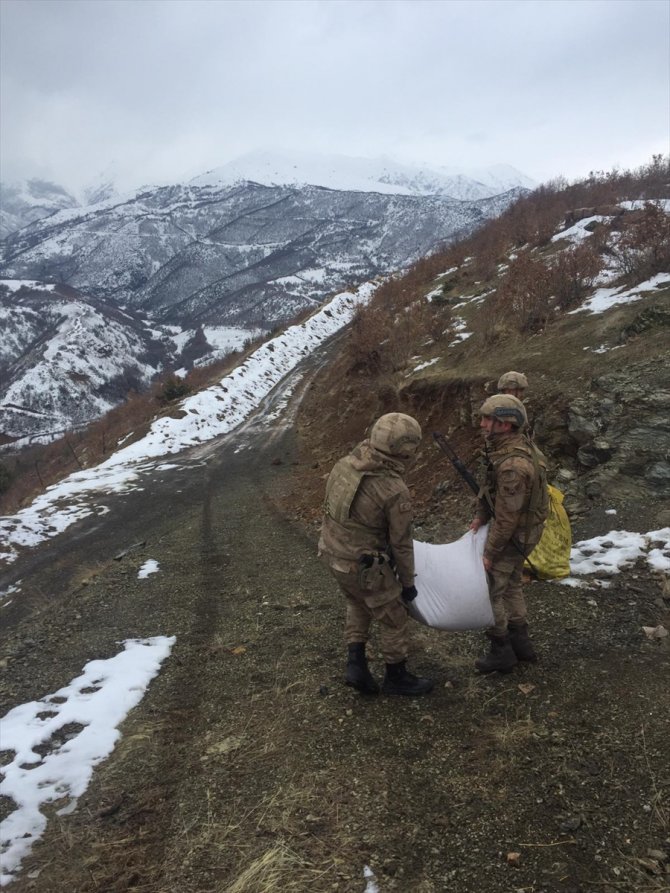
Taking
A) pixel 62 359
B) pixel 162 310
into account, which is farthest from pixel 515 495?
pixel 162 310

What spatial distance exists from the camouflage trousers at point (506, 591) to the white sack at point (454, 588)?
99 millimetres

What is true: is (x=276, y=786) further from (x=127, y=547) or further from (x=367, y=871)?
(x=127, y=547)

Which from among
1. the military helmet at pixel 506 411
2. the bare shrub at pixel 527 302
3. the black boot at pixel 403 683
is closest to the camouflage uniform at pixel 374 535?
the black boot at pixel 403 683

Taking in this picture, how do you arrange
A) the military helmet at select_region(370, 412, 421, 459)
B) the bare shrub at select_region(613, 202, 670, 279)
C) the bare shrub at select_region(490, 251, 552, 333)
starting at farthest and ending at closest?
1. the bare shrub at select_region(490, 251, 552, 333)
2. the bare shrub at select_region(613, 202, 670, 279)
3. the military helmet at select_region(370, 412, 421, 459)

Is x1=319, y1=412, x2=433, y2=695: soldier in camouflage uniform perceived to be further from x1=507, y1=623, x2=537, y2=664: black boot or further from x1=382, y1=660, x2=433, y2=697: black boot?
x1=507, y1=623, x2=537, y2=664: black boot

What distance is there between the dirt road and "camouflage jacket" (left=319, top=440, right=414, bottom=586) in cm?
115

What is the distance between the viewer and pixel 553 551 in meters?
4.78

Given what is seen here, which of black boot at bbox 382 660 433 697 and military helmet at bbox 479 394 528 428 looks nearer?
military helmet at bbox 479 394 528 428

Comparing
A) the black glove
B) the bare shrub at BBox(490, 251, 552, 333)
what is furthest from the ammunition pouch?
the bare shrub at BBox(490, 251, 552, 333)

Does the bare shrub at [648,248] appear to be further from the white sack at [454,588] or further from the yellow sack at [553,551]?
the white sack at [454,588]

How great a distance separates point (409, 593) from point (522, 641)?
1071 millimetres

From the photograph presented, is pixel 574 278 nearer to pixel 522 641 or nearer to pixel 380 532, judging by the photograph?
pixel 522 641

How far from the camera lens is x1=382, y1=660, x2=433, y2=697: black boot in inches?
149

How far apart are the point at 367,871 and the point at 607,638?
2710 mm
